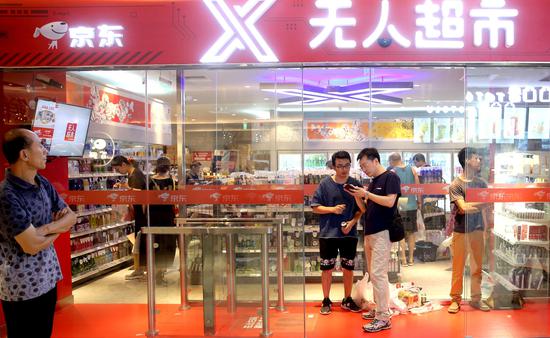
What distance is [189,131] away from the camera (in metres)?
5.11

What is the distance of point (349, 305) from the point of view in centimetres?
489

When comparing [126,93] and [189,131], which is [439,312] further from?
[126,93]

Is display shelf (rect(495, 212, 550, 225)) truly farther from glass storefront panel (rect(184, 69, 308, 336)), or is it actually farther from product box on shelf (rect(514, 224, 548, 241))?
glass storefront panel (rect(184, 69, 308, 336))

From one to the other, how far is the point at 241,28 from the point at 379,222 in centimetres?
218

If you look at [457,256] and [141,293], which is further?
[141,293]

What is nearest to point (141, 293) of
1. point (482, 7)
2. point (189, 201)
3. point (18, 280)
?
point (189, 201)

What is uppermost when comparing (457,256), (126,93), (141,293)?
(126,93)

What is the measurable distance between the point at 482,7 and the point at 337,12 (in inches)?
51.1

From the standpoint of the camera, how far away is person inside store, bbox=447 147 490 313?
172 inches

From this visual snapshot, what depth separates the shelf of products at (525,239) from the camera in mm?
4711

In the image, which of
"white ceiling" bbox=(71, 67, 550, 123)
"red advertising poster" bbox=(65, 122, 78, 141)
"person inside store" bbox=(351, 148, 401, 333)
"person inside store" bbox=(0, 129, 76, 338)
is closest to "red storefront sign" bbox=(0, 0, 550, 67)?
"white ceiling" bbox=(71, 67, 550, 123)

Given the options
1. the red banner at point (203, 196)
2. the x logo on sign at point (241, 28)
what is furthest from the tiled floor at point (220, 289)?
the x logo on sign at point (241, 28)

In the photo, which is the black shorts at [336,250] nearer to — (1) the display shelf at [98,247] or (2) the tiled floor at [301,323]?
(2) the tiled floor at [301,323]

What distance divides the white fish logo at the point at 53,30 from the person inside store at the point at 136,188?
1.79 meters
